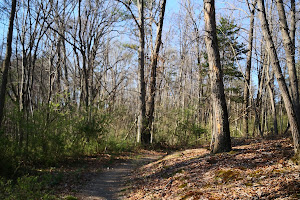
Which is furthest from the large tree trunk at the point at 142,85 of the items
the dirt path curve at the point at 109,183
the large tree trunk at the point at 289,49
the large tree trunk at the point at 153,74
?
the large tree trunk at the point at 289,49

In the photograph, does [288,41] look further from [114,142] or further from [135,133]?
[135,133]

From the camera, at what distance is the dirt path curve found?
19.4ft

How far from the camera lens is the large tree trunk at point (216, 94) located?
651cm

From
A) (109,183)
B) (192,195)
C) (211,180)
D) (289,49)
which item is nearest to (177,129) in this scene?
(109,183)

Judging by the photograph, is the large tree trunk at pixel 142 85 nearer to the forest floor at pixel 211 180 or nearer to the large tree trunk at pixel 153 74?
the large tree trunk at pixel 153 74

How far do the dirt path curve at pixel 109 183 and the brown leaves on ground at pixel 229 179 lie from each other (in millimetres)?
476

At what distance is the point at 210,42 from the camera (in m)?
6.77

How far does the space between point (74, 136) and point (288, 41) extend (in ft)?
26.8

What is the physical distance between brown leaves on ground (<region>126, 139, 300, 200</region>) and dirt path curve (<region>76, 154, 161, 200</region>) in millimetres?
476

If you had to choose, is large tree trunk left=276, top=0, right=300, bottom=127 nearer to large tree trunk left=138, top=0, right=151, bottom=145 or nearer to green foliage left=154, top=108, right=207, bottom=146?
green foliage left=154, top=108, right=207, bottom=146

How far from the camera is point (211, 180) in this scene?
4875mm

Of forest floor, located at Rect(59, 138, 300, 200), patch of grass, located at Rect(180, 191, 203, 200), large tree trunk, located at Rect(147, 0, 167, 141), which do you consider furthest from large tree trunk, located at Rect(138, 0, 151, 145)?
patch of grass, located at Rect(180, 191, 203, 200)

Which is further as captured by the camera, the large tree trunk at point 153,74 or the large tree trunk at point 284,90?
the large tree trunk at point 153,74

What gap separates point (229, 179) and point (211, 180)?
399 mm
